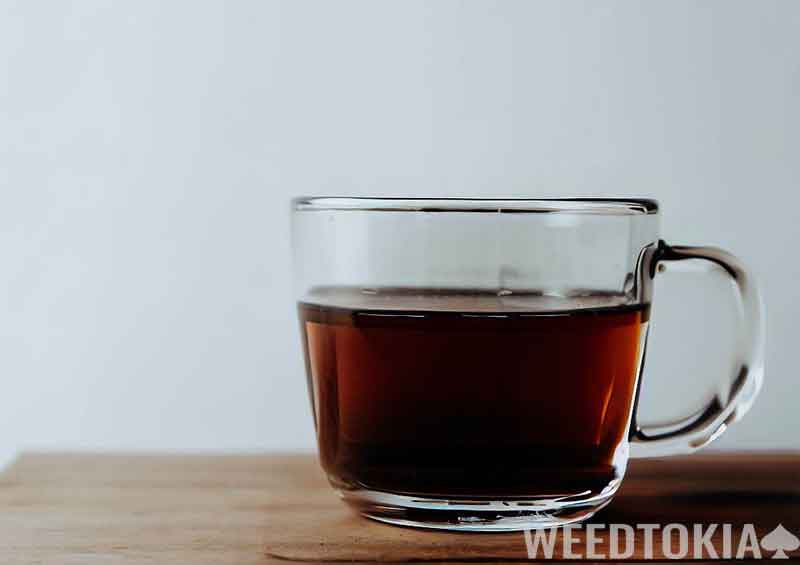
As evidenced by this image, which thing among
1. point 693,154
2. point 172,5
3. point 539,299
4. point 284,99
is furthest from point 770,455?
point 172,5

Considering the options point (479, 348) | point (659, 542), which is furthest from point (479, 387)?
point (659, 542)

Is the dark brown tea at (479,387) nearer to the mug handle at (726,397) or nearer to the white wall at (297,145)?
the mug handle at (726,397)

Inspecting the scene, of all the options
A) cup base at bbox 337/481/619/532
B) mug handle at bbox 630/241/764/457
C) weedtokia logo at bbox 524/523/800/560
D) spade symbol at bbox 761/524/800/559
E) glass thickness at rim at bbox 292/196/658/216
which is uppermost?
glass thickness at rim at bbox 292/196/658/216

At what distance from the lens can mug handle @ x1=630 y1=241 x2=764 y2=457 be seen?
2.38 ft

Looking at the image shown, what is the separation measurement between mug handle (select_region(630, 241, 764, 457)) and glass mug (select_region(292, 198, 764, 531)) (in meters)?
0.02

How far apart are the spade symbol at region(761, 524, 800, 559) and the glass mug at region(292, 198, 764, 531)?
3.8 inches

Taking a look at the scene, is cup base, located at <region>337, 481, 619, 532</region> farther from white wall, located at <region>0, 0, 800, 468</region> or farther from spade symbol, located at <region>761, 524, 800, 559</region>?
white wall, located at <region>0, 0, 800, 468</region>

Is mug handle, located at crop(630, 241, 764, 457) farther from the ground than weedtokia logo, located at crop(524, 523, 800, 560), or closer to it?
farther from the ground

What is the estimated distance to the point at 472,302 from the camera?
681 mm

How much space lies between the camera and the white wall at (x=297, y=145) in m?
1.04

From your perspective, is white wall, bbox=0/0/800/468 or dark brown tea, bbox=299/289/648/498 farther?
white wall, bbox=0/0/800/468

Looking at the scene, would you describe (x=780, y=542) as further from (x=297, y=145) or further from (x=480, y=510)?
(x=297, y=145)

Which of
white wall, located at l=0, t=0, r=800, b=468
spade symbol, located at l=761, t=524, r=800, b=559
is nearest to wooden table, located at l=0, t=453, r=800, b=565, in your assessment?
spade symbol, located at l=761, t=524, r=800, b=559

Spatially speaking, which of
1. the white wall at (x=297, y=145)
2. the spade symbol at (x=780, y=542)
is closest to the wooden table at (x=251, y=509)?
the spade symbol at (x=780, y=542)
